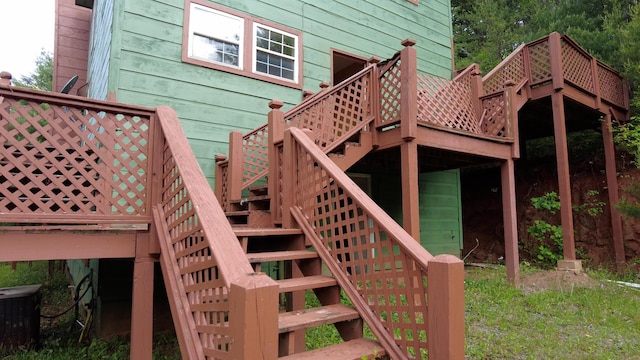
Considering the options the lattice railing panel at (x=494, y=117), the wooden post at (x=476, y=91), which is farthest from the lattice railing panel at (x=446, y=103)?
the lattice railing panel at (x=494, y=117)

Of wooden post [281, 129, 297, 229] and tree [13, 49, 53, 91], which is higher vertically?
tree [13, 49, 53, 91]

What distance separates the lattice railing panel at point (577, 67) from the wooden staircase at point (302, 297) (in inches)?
294

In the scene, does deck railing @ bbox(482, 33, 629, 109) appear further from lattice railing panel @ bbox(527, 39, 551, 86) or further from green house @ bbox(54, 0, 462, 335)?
green house @ bbox(54, 0, 462, 335)

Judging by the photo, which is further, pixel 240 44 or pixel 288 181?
pixel 240 44

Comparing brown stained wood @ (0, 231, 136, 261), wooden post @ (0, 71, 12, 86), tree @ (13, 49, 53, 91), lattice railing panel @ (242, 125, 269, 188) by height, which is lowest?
brown stained wood @ (0, 231, 136, 261)

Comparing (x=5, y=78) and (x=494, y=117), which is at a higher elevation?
(x=494, y=117)

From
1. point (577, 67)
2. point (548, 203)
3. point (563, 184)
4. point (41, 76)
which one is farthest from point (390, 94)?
point (41, 76)

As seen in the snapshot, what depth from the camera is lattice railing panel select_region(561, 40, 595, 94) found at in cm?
803

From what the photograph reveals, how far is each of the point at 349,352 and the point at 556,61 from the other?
7892 mm

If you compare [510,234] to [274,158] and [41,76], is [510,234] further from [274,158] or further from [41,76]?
[41,76]

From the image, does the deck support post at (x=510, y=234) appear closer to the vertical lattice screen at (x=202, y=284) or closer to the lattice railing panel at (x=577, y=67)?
the lattice railing panel at (x=577, y=67)

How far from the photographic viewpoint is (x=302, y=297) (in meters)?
3.31

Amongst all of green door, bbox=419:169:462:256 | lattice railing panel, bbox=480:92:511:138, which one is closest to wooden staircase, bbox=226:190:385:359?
lattice railing panel, bbox=480:92:511:138

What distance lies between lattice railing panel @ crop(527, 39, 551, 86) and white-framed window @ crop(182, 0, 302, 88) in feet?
17.0
